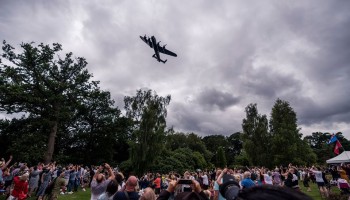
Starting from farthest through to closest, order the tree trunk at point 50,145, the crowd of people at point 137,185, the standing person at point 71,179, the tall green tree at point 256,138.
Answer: the tall green tree at point 256,138 → the tree trunk at point 50,145 → the standing person at point 71,179 → the crowd of people at point 137,185

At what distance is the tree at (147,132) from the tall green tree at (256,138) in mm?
17641

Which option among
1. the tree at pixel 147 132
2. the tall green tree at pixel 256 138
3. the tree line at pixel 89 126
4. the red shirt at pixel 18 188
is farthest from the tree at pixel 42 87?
the tall green tree at pixel 256 138

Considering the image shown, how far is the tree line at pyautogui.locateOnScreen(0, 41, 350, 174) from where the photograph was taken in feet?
89.1

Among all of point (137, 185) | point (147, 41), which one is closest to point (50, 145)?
point (147, 41)

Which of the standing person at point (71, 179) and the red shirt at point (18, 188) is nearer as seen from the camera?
the red shirt at point (18, 188)

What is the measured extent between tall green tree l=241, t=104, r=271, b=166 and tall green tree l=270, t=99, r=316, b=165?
4.27 feet

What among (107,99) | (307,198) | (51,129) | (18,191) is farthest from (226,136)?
(307,198)

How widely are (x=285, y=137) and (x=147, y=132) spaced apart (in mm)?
24252

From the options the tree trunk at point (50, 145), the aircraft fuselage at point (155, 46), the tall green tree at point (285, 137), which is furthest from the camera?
the tall green tree at point (285, 137)

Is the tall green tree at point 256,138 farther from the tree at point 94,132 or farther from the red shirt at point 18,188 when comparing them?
the red shirt at point 18,188

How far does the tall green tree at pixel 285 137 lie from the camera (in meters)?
37.8

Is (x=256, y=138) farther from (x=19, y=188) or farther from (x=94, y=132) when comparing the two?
(x=19, y=188)

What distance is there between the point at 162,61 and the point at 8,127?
21.9m

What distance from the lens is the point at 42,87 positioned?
29.0m
